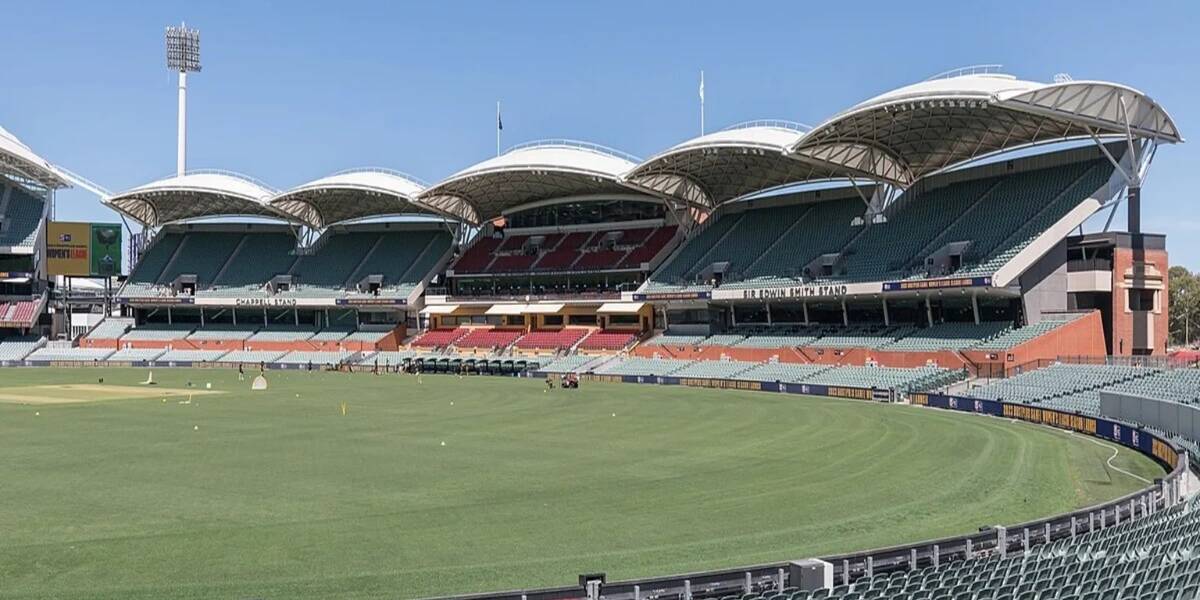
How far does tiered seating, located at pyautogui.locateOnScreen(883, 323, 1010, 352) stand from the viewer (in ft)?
178

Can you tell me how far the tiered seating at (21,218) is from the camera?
91.4 metres

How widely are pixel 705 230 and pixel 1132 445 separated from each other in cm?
5254

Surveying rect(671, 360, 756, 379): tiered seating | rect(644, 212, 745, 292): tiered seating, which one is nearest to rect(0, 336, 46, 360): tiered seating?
rect(644, 212, 745, 292): tiered seating

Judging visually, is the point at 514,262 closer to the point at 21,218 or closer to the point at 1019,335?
the point at 1019,335

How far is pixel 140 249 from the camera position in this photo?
4013 inches

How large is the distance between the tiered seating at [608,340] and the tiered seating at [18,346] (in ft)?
172

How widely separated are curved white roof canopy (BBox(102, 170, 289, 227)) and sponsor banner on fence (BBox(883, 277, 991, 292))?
5868cm

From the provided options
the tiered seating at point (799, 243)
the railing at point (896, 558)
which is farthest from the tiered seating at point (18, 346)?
the railing at point (896, 558)

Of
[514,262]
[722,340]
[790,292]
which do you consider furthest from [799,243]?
[514,262]

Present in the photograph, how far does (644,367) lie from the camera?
70.1m

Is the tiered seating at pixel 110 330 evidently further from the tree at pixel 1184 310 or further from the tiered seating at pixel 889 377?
the tree at pixel 1184 310

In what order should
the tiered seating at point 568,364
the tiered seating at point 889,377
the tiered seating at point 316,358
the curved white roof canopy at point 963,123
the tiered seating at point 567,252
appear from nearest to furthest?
the curved white roof canopy at point 963,123
the tiered seating at point 889,377
the tiered seating at point 568,364
the tiered seating at point 567,252
the tiered seating at point 316,358

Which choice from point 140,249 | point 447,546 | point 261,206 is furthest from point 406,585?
point 140,249

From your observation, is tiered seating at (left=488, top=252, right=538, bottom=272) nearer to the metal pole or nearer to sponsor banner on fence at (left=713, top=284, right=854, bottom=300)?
sponsor banner on fence at (left=713, top=284, right=854, bottom=300)
